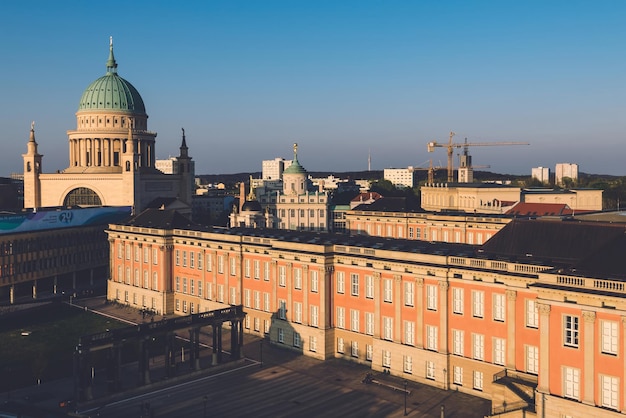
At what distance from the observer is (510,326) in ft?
194

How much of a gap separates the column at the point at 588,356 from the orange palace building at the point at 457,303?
8 cm

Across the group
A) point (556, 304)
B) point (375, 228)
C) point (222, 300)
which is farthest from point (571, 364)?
point (375, 228)

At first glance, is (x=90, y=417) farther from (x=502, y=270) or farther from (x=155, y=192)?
(x=155, y=192)

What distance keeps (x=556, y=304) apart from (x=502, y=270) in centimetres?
999

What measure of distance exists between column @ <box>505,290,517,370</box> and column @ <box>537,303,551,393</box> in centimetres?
741

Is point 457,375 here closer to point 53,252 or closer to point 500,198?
point 53,252

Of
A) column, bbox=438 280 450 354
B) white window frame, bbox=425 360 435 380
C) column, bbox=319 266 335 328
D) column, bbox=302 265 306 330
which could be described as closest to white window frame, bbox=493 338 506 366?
column, bbox=438 280 450 354

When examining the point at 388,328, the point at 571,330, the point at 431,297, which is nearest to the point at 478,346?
the point at 431,297

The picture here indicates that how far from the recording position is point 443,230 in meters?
127

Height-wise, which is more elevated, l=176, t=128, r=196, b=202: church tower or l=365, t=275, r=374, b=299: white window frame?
l=176, t=128, r=196, b=202: church tower

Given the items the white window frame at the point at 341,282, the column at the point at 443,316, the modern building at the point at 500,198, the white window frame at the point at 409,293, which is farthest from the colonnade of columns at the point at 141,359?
the modern building at the point at 500,198

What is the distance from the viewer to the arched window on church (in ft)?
484

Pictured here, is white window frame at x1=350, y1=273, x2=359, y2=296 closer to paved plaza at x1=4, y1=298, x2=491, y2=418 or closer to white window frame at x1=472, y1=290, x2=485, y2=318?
paved plaza at x1=4, y1=298, x2=491, y2=418

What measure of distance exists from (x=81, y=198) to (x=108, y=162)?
1066 centimetres
